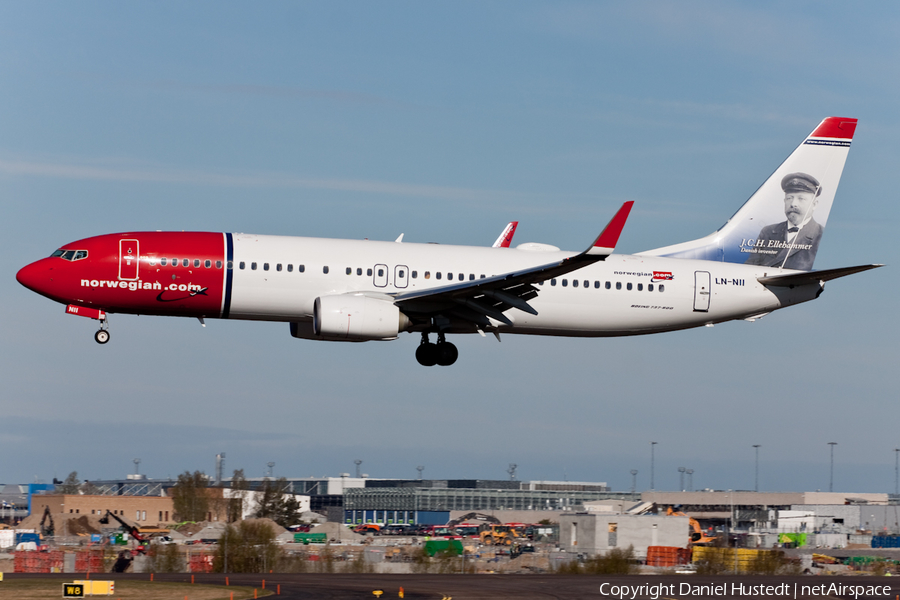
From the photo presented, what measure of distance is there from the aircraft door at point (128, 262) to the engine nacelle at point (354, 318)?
6370 millimetres

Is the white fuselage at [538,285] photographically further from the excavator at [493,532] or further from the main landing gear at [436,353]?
the excavator at [493,532]

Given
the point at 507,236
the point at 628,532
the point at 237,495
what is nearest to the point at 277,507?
the point at 237,495

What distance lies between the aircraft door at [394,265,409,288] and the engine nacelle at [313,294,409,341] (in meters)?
1.22

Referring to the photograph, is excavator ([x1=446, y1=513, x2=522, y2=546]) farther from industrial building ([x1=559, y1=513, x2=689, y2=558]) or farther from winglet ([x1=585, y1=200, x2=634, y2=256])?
winglet ([x1=585, y1=200, x2=634, y2=256])

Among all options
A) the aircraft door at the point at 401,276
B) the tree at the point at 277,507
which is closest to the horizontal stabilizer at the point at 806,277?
the aircraft door at the point at 401,276

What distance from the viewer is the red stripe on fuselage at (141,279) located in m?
37.0

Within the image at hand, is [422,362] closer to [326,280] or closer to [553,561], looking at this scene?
[326,280]

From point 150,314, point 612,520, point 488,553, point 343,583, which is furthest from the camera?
point 488,553

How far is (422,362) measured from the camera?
41938 millimetres

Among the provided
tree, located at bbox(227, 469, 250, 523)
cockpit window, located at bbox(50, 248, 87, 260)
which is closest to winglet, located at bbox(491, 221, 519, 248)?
cockpit window, located at bbox(50, 248, 87, 260)

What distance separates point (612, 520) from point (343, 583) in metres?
23.5

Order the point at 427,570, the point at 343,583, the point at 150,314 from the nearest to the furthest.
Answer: the point at 150,314 → the point at 343,583 → the point at 427,570

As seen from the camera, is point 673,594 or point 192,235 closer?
point 673,594

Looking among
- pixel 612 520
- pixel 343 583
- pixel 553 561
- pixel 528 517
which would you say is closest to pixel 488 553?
pixel 612 520
